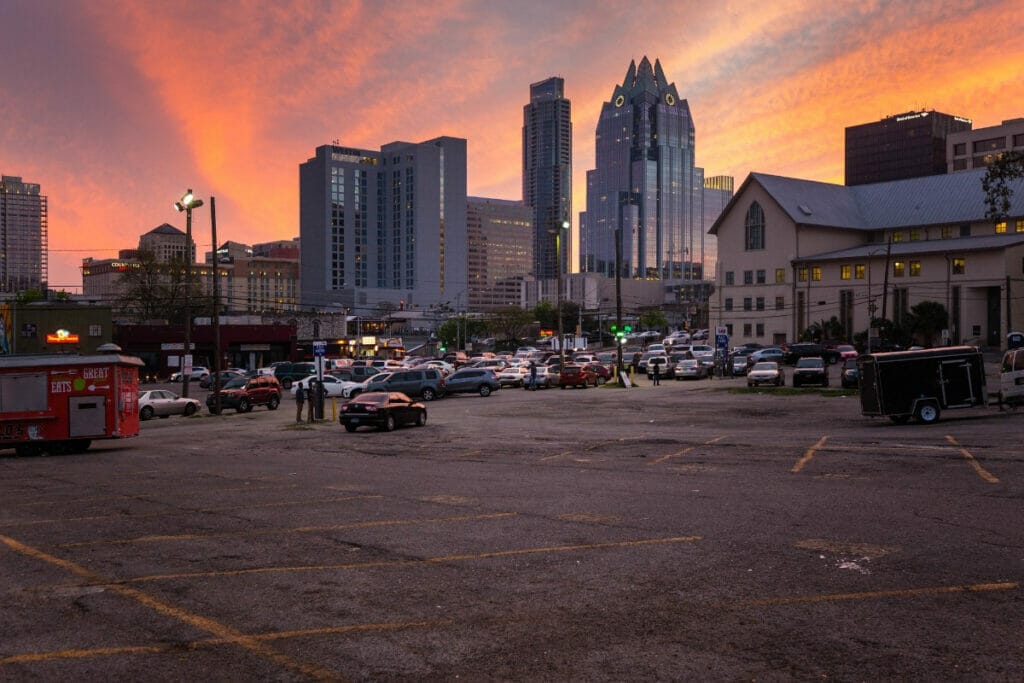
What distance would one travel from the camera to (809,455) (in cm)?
1959

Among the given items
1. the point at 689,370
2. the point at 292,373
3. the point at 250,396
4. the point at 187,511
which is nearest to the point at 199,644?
the point at 187,511

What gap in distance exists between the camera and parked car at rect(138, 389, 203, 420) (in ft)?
135

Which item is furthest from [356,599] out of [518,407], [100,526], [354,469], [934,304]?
[934,304]

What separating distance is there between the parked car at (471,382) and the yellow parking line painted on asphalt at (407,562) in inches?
1499

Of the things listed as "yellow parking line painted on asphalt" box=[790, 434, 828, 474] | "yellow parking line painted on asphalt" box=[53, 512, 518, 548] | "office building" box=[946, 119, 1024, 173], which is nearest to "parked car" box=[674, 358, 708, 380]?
"yellow parking line painted on asphalt" box=[790, 434, 828, 474]

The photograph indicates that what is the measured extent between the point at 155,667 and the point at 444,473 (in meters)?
11.5

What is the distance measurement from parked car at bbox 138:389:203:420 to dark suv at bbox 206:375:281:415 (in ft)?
3.58

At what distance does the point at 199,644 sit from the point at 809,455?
608 inches

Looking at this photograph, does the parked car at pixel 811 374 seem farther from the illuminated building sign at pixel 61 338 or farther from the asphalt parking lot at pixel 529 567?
the illuminated building sign at pixel 61 338

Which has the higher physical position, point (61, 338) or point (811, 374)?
point (61, 338)

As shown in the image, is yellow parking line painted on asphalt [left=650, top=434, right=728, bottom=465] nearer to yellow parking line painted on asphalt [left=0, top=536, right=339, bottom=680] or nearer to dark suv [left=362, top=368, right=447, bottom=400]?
yellow parking line painted on asphalt [left=0, top=536, right=339, bottom=680]

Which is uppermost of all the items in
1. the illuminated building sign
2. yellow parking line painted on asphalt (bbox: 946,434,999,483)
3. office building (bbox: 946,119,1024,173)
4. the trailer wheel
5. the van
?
office building (bbox: 946,119,1024,173)

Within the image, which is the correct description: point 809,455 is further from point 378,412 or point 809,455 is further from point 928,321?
point 928,321

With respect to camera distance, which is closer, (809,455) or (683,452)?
(809,455)
